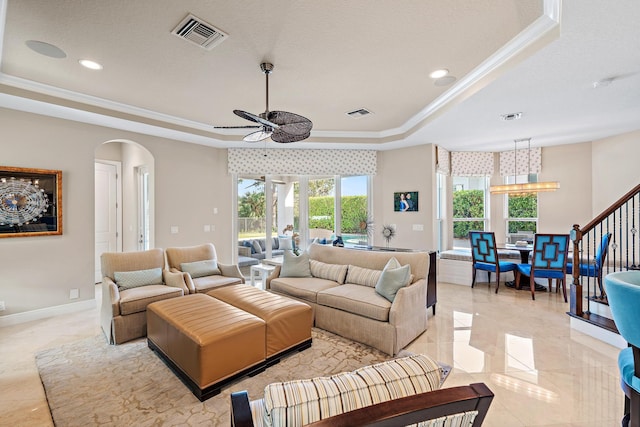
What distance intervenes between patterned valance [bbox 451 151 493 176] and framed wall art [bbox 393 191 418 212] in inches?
52.2

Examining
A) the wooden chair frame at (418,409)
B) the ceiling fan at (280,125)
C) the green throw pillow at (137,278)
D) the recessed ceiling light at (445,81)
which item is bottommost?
the green throw pillow at (137,278)

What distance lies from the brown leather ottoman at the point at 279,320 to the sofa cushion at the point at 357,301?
445 millimetres

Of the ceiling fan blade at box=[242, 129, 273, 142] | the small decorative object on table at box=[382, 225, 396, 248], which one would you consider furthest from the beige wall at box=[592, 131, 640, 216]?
the ceiling fan blade at box=[242, 129, 273, 142]

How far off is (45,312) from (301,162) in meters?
4.59

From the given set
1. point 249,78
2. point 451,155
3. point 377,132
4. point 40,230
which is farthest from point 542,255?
point 40,230

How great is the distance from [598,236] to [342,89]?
5.69 m

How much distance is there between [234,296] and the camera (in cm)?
317

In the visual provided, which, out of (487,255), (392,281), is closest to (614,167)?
(487,255)

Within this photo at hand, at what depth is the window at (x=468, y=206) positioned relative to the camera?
6.51m

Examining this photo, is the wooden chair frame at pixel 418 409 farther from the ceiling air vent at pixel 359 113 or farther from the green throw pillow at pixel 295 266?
the ceiling air vent at pixel 359 113

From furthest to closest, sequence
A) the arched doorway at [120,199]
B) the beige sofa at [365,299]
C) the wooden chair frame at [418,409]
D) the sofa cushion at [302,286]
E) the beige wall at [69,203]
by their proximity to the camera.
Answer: the arched doorway at [120,199] < the beige wall at [69,203] < the sofa cushion at [302,286] < the beige sofa at [365,299] < the wooden chair frame at [418,409]

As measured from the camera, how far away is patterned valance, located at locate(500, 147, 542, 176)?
5.95 m

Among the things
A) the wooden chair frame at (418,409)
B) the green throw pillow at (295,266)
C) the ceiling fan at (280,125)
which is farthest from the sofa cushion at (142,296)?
the wooden chair frame at (418,409)

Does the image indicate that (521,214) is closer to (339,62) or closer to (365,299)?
(365,299)
